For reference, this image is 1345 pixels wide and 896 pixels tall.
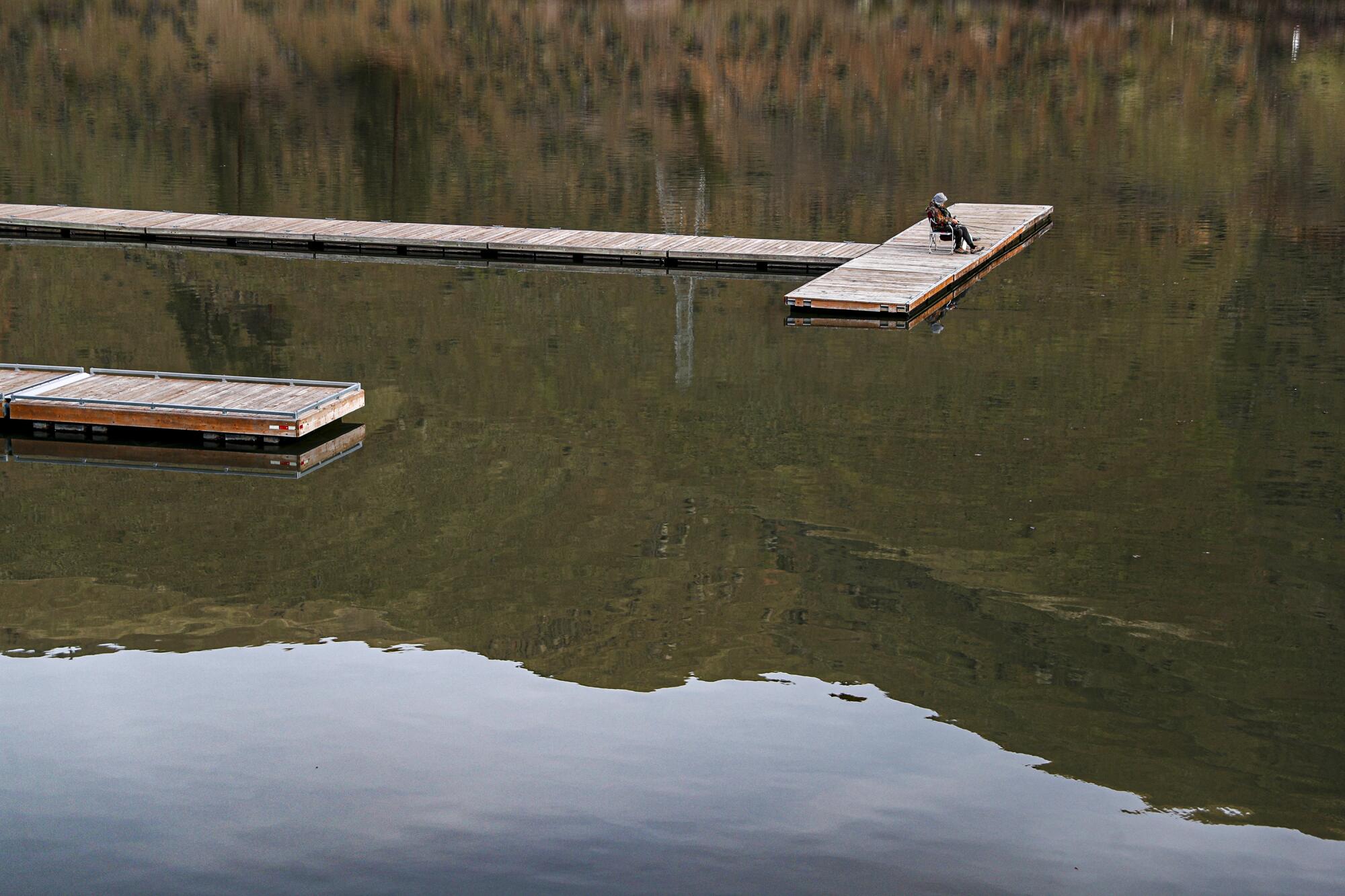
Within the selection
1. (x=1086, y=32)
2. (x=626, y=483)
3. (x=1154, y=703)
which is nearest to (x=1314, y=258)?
(x=626, y=483)

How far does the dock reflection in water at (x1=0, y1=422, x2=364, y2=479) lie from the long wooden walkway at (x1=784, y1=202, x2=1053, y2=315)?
34.7 ft

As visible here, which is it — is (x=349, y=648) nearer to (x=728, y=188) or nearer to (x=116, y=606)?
(x=116, y=606)

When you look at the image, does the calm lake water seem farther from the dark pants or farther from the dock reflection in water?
the dark pants

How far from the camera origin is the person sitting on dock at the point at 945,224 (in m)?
33.7

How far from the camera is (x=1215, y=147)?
5781 centimetres

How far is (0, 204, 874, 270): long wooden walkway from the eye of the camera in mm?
35500

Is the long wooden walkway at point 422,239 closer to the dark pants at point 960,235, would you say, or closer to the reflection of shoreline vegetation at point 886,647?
the dark pants at point 960,235

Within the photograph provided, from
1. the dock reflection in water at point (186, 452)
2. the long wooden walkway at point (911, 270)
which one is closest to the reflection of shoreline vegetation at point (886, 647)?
the dock reflection in water at point (186, 452)

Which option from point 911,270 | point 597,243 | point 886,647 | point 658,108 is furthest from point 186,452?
point 658,108

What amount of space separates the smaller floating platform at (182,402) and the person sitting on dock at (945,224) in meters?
14.9

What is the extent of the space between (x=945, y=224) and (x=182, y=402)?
698 inches

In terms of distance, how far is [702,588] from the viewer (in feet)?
59.3

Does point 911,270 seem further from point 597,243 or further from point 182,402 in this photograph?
point 182,402

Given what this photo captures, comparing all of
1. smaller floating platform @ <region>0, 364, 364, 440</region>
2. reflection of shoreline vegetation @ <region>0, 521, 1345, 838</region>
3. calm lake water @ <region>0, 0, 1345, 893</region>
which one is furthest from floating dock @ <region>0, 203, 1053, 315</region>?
reflection of shoreline vegetation @ <region>0, 521, 1345, 838</region>
